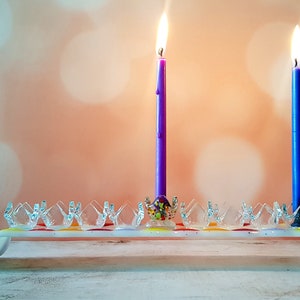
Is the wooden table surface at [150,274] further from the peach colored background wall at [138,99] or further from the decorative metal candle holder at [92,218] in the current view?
the peach colored background wall at [138,99]

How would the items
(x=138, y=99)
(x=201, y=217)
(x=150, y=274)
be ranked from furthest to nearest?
(x=138, y=99)
(x=201, y=217)
(x=150, y=274)

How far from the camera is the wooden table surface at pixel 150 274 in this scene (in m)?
0.42

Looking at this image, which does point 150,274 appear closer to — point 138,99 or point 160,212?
point 160,212

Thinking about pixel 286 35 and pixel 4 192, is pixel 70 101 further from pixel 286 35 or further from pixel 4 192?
pixel 286 35

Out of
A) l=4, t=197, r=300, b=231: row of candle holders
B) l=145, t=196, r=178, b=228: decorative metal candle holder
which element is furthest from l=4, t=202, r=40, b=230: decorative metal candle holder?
l=145, t=196, r=178, b=228: decorative metal candle holder

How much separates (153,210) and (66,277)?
14 cm

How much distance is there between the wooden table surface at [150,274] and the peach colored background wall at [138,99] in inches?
6.9

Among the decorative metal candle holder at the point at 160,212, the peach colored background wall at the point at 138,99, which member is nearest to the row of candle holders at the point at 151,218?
the decorative metal candle holder at the point at 160,212

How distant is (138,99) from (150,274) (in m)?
0.42

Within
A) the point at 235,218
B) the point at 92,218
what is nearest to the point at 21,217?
the point at 92,218

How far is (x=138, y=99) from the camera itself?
837mm

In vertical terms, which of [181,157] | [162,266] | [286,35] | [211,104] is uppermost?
[286,35]

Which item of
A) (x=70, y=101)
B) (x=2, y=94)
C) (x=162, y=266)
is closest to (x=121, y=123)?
(x=70, y=101)

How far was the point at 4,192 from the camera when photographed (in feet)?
2.70
